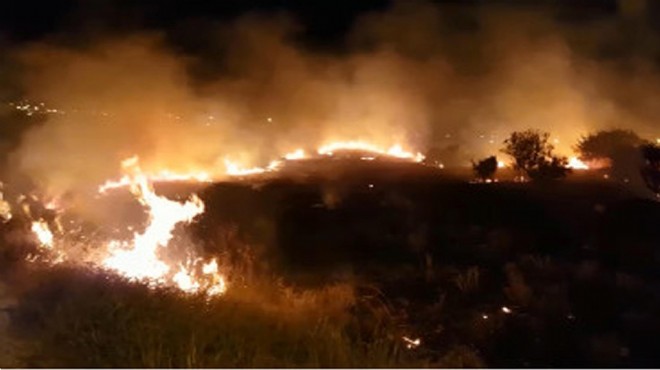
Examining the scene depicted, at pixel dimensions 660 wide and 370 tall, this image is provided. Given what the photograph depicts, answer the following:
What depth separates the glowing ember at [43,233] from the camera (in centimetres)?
919

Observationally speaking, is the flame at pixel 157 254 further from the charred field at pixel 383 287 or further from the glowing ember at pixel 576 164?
the glowing ember at pixel 576 164

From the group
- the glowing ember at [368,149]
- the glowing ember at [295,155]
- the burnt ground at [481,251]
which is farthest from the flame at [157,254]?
the glowing ember at [368,149]

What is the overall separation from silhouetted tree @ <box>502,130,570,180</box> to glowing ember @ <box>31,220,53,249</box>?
10.6 meters

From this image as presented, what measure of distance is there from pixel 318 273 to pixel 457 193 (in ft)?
18.7

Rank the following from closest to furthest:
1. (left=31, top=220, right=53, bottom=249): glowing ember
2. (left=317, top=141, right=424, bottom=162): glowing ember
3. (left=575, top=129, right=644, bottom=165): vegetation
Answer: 1. (left=31, top=220, right=53, bottom=249): glowing ember
2. (left=575, top=129, right=644, bottom=165): vegetation
3. (left=317, top=141, right=424, bottom=162): glowing ember

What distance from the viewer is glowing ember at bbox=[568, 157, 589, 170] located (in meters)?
18.7

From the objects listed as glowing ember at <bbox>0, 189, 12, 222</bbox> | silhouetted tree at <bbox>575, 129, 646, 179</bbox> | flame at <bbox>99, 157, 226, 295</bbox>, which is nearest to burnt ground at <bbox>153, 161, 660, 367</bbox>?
flame at <bbox>99, 157, 226, 295</bbox>

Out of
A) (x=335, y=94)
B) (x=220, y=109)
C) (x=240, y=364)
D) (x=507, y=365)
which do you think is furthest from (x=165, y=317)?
(x=335, y=94)

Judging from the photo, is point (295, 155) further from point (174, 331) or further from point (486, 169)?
point (174, 331)

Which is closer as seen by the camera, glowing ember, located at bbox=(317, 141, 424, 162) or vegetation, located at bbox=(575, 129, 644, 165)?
vegetation, located at bbox=(575, 129, 644, 165)

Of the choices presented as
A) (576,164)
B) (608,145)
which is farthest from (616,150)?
(576,164)

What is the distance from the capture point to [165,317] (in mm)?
6234

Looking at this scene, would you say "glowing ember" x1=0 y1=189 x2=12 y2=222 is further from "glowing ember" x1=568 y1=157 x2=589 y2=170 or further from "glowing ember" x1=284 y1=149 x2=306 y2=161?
"glowing ember" x1=568 y1=157 x2=589 y2=170

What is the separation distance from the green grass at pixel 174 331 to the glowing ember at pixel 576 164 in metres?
12.6
